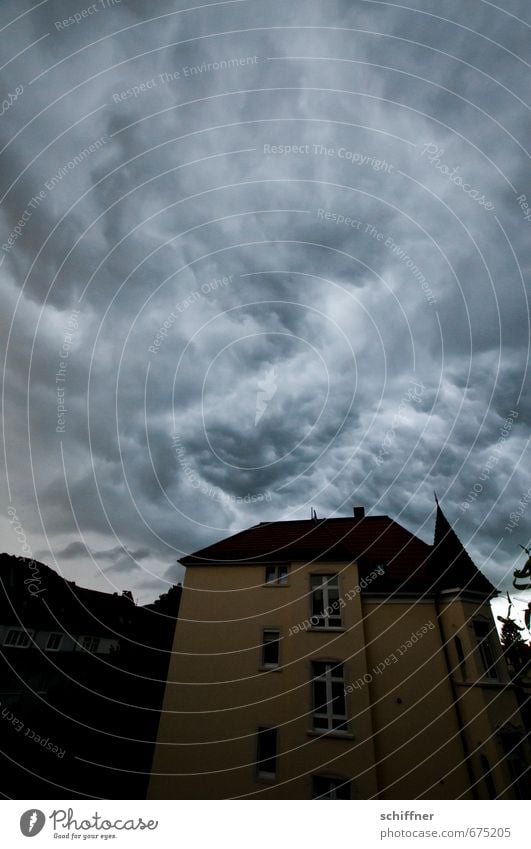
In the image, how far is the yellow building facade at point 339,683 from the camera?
413 inches

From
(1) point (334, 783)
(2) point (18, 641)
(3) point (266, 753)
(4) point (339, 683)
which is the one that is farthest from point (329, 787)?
(2) point (18, 641)

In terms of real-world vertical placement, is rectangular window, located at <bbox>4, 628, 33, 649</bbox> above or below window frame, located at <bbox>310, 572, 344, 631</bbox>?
above

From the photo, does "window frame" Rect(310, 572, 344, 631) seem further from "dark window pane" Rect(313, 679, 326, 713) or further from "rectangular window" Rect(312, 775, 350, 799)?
"rectangular window" Rect(312, 775, 350, 799)

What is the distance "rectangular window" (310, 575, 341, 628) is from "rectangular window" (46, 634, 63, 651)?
19.8 metres

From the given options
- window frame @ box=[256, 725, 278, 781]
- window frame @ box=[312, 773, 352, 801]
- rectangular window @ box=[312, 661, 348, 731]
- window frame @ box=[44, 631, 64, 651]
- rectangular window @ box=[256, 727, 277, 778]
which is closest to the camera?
window frame @ box=[312, 773, 352, 801]

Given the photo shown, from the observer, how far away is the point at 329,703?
11.7 metres

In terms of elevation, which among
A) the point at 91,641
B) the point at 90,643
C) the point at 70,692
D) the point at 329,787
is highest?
the point at 91,641

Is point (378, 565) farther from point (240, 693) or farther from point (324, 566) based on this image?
point (240, 693)

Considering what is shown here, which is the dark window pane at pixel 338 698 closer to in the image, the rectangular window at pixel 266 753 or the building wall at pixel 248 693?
the building wall at pixel 248 693

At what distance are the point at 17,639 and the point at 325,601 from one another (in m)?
19.7

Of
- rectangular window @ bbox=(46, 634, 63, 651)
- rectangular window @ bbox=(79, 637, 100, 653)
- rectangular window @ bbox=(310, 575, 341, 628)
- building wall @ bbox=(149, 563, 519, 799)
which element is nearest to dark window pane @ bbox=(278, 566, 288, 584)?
building wall @ bbox=(149, 563, 519, 799)

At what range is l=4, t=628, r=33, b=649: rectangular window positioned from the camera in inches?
806

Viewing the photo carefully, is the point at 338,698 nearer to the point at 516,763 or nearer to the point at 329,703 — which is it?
the point at 329,703
